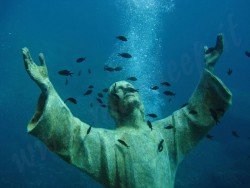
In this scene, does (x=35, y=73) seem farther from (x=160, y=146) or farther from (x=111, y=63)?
(x=111, y=63)

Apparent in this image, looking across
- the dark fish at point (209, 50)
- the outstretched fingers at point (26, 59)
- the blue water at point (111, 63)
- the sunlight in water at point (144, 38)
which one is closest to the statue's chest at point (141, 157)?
the dark fish at point (209, 50)

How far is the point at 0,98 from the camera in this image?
41.4m

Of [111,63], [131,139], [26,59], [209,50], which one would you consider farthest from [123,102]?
[111,63]

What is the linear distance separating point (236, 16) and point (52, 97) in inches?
3216

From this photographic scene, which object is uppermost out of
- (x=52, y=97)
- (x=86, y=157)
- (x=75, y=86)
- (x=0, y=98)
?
(x=52, y=97)

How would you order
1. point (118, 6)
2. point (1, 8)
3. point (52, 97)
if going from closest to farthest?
point (52, 97)
point (1, 8)
point (118, 6)

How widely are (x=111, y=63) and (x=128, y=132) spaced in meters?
54.6

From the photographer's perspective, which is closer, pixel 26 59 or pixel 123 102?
pixel 26 59

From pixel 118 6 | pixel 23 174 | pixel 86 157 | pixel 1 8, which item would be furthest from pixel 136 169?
pixel 118 6

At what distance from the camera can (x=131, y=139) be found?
5266 millimetres

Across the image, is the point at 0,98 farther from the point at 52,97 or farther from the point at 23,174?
the point at 52,97

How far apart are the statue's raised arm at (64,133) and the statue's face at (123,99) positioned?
63 cm

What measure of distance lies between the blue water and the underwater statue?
58.7ft

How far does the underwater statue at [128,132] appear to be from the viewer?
15.4 ft
